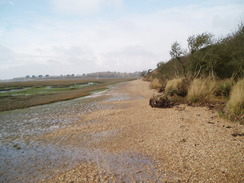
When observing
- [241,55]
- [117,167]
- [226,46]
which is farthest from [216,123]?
[226,46]

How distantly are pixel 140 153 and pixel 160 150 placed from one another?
0.60 m

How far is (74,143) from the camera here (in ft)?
18.0

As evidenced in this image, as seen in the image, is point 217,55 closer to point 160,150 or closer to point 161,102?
point 161,102

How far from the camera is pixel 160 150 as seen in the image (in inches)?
169

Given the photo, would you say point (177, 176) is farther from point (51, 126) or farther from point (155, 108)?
point (51, 126)

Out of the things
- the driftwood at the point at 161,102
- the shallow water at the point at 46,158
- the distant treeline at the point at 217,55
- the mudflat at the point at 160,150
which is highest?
the distant treeline at the point at 217,55

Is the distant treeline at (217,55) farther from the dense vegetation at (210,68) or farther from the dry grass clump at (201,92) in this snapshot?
the dry grass clump at (201,92)

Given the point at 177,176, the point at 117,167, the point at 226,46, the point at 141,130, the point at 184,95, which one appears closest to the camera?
the point at 177,176

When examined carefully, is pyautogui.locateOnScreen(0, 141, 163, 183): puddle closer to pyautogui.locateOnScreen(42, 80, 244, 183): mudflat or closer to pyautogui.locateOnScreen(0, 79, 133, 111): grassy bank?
pyautogui.locateOnScreen(42, 80, 244, 183): mudflat

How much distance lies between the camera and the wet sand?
3250 millimetres

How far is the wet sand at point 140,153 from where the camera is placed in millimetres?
3250

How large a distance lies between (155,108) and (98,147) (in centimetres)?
536

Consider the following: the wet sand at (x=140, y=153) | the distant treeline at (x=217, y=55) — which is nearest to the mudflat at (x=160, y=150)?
the wet sand at (x=140, y=153)

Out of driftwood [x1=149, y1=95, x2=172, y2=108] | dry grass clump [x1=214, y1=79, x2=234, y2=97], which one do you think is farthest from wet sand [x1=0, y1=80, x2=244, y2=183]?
dry grass clump [x1=214, y1=79, x2=234, y2=97]
